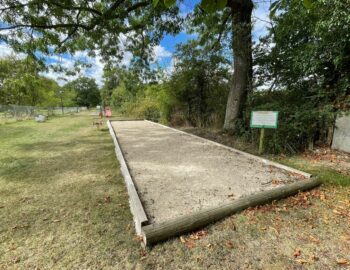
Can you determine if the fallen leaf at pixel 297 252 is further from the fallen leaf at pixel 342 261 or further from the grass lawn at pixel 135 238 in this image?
the fallen leaf at pixel 342 261

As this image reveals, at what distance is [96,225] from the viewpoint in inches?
87.0

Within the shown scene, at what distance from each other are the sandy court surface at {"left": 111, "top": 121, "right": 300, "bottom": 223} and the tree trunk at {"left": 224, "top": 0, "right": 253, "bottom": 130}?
2090 mm

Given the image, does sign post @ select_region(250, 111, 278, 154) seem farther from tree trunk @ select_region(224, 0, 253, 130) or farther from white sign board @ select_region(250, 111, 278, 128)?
tree trunk @ select_region(224, 0, 253, 130)

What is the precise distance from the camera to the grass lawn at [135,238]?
5.64 feet

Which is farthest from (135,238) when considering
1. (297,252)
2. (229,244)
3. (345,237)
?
(345,237)

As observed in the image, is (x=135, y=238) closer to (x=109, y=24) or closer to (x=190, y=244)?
(x=190, y=244)

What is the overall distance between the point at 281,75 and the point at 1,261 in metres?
6.99

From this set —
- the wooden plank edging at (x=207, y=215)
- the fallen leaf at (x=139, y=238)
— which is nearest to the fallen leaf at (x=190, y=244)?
the wooden plank edging at (x=207, y=215)

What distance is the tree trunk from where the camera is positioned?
248 inches

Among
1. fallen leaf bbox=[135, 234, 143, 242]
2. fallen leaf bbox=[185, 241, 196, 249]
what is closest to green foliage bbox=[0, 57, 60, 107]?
fallen leaf bbox=[135, 234, 143, 242]

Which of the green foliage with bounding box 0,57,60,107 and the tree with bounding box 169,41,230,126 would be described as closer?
the green foliage with bounding box 0,57,60,107

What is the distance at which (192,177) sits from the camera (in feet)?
10.9

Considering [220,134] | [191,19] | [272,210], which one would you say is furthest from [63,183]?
[191,19]

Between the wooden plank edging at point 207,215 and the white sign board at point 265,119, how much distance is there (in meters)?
1.69
